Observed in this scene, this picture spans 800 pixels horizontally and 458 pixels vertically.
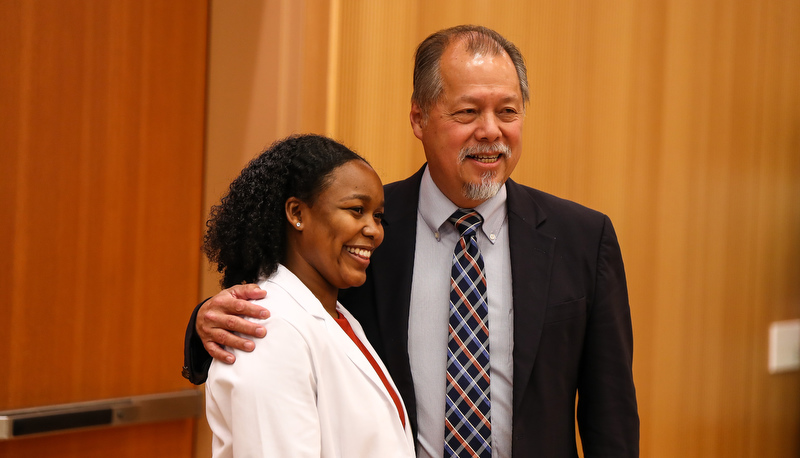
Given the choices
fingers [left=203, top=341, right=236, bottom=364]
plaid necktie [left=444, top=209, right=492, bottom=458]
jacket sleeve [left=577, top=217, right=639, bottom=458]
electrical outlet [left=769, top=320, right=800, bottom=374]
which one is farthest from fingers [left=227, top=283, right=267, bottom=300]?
electrical outlet [left=769, top=320, right=800, bottom=374]

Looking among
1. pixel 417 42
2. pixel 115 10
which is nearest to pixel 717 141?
pixel 417 42

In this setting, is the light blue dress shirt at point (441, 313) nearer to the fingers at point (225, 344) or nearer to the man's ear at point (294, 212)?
the man's ear at point (294, 212)

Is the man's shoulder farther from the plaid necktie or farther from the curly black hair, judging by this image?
the curly black hair

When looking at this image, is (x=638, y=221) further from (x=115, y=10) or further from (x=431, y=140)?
(x=115, y=10)

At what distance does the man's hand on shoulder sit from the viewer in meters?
1.25

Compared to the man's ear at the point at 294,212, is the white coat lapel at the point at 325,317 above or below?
below

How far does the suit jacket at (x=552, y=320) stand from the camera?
1.66 metres

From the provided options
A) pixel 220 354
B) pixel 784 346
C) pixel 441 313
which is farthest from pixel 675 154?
pixel 220 354

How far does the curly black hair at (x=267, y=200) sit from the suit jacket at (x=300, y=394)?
0.21 ft

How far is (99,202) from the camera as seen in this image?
2.17 meters

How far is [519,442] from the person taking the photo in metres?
1.63

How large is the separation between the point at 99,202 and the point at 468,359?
1.22 meters

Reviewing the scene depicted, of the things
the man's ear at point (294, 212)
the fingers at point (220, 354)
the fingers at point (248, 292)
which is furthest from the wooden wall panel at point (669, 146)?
the fingers at point (220, 354)

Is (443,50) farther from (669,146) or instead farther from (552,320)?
(669,146)
